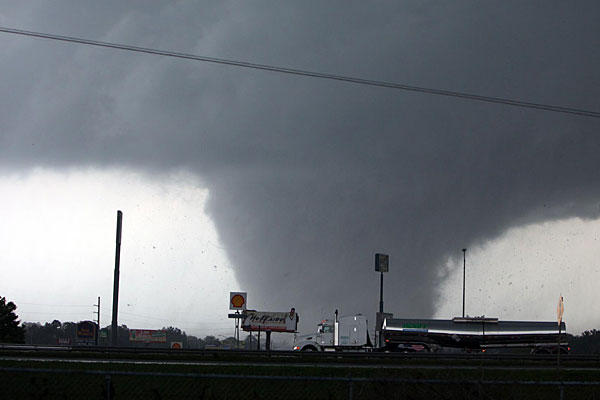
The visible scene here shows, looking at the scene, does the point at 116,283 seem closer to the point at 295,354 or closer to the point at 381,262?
the point at 295,354

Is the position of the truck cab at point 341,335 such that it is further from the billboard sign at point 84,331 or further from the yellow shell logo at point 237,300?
the billboard sign at point 84,331

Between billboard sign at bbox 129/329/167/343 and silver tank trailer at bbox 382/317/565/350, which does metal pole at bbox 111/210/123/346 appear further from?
billboard sign at bbox 129/329/167/343

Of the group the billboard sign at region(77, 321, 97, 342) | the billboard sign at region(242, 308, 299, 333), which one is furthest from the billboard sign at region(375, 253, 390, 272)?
the billboard sign at region(77, 321, 97, 342)

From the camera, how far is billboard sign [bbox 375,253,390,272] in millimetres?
66312

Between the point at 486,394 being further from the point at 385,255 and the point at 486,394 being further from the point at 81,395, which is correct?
the point at 385,255

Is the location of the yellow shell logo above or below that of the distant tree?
above

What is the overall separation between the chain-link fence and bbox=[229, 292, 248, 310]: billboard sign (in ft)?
83.7

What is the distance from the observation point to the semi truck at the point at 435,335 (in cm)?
5241

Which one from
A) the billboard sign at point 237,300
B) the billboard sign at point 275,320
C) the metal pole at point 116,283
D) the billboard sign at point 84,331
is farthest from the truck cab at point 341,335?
the billboard sign at point 84,331

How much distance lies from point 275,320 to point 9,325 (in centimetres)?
3397

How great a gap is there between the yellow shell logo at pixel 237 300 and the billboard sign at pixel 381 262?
23759 millimetres

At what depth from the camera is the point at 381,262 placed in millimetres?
66688

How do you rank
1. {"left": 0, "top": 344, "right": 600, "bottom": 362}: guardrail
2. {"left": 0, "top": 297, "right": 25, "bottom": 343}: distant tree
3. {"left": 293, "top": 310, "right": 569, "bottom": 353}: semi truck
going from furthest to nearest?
1. {"left": 0, "top": 297, "right": 25, "bottom": 343}: distant tree
2. {"left": 293, "top": 310, "right": 569, "bottom": 353}: semi truck
3. {"left": 0, "top": 344, "right": 600, "bottom": 362}: guardrail

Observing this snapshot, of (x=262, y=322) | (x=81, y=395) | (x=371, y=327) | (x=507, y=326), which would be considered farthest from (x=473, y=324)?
(x=81, y=395)
